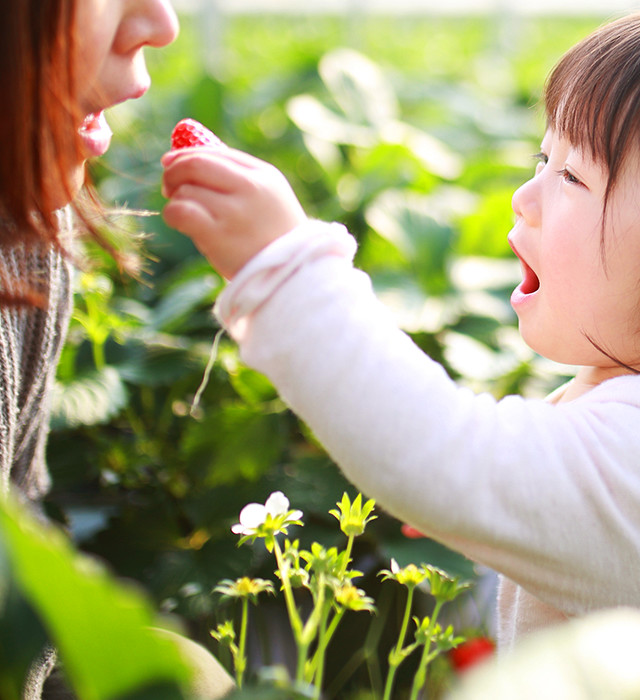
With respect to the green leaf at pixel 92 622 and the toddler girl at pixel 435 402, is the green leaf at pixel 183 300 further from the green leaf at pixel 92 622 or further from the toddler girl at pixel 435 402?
the green leaf at pixel 92 622

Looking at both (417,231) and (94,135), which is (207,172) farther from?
(417,231)

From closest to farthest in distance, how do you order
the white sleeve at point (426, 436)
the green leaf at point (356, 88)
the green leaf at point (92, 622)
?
the green leaf at point (92, 622) < the white sleeve at point (426, 436) < the green leaf at point (356, 88)

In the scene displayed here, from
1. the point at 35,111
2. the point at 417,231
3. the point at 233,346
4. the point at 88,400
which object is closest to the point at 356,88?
the point at 417,231

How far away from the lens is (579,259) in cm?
56

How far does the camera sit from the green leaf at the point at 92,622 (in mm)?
263

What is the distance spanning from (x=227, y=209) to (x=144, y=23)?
0.56 feet

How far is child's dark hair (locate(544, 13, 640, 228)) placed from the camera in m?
0.55

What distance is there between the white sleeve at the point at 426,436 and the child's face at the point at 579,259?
0.10 metres

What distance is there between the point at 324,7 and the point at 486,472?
15.4 ft

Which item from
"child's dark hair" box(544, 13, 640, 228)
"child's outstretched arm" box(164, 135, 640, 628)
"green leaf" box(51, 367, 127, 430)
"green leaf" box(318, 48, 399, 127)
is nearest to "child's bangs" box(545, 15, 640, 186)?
"child's dark hair" box(544, 13, 640, 228)

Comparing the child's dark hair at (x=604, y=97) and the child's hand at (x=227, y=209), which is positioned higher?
the child's dark hair at (x=604, y=97)

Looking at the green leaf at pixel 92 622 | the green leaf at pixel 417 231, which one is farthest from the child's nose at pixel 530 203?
the green leaf at pixel 417 231

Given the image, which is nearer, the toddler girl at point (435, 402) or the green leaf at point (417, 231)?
the toddler girl at point (435, 402)

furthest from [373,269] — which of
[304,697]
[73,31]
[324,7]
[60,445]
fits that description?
[324,7]
